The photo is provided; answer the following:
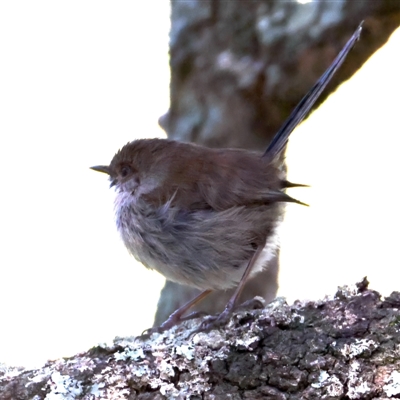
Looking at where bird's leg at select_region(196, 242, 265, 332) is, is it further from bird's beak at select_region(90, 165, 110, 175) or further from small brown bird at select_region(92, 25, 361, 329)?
bird's beak at select_region(90, 165, 110, 175)

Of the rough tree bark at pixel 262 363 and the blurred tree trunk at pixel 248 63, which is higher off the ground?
the blurred tree trunk at pixel 248 63

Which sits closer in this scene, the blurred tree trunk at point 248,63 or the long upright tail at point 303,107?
the long upright tail at point 303,107

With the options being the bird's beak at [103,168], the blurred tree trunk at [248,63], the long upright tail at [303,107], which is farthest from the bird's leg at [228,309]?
the bird's beak at [103,168]

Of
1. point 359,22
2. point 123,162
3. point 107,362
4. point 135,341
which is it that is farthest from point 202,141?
point 107,362

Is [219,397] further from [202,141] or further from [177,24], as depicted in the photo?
[177,24]

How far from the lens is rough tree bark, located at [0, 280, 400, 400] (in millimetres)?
1884

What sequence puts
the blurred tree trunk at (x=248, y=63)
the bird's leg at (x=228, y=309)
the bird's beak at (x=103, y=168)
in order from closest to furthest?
1. the bird's leg at (x=228, y=309)
2. the blurred tree trunk at (x=248, y=63)
3. the bird's beak at (x=103, y=168)

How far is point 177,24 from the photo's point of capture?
136 inches

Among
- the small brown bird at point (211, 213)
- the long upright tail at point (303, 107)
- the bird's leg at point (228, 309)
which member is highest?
the long upright tail at point (303, 107)

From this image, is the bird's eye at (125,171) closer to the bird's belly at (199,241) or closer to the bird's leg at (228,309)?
the bird's belly at (199,241)

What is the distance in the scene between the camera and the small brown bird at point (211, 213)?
110 inches

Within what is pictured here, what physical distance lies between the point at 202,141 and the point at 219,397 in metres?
1.86

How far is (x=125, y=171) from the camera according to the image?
3.25 m

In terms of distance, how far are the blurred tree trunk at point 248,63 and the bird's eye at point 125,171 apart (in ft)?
1.51
